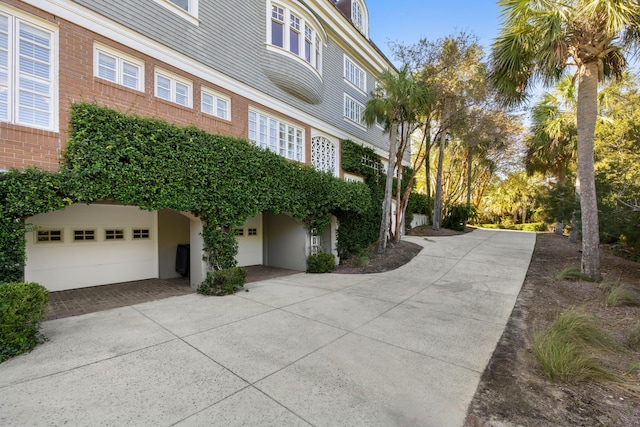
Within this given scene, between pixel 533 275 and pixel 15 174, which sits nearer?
pixel 15 174

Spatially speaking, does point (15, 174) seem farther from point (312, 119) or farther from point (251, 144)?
point (312, 119)

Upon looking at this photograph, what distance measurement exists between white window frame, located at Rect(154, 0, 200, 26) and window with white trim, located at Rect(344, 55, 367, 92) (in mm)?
7433

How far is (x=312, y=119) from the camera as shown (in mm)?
11086

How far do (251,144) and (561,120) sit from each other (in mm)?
16837

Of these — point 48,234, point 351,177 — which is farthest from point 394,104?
point 48,234

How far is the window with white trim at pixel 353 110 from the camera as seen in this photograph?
13.5 meters

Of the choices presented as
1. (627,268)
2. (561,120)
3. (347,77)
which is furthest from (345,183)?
(561,120)

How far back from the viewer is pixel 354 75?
46.6 feet

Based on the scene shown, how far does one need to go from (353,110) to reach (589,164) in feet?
30.9

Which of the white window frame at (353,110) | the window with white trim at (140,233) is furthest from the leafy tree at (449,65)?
the window with white trim at (140,233)

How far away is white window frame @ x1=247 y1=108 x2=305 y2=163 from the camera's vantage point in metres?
9.06

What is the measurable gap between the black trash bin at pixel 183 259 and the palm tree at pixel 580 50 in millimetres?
10899

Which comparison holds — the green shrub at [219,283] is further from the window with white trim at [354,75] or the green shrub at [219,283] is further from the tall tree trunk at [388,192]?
Answer: the window with white trim at [354,75]

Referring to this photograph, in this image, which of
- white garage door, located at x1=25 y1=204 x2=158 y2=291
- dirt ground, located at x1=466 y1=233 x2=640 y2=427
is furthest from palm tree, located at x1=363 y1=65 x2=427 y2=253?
white garage door, located at x1=25 y1=204 x2=158 y2=291
